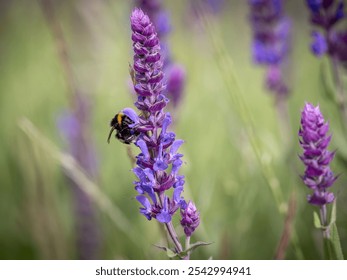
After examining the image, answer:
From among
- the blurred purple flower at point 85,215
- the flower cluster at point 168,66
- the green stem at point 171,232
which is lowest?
the blurred purple flower at point 85,215

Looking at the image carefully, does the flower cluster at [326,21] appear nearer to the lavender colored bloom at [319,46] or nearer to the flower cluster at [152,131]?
the lavender colored bloom at [319,46]

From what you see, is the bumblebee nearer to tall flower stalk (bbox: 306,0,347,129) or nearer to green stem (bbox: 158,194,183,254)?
green stem (bbox: 158,194,183,254)

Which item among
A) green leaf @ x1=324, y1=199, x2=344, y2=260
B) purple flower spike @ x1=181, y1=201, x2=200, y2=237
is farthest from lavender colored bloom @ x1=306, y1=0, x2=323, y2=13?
purple flower spike @ x1=181, y1=201, x2=200, y2=237

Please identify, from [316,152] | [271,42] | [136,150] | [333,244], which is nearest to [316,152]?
[316,152]

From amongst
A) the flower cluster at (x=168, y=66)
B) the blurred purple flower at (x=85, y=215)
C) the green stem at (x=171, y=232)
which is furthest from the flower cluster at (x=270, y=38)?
the green stem at (x=171, y=232)

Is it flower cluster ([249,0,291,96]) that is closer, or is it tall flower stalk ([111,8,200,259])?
tall flower stalk ([111,8,200,259])
